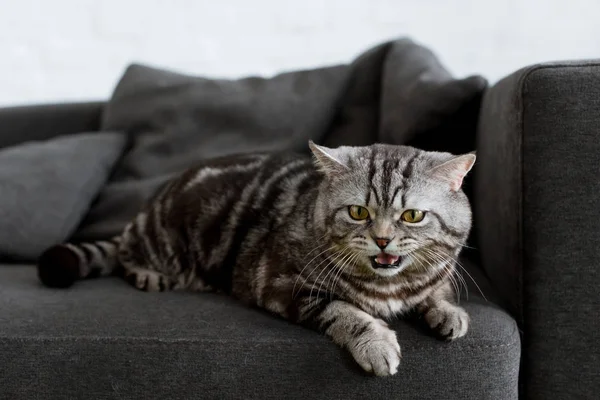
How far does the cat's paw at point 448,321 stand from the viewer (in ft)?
3.25

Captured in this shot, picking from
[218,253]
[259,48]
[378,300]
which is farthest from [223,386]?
[259,48]

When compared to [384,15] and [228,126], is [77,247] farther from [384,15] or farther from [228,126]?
[384,15]

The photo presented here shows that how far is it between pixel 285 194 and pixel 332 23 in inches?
39.3

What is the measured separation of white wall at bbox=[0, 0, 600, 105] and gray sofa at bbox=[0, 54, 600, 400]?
89cm

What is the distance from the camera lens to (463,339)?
99 cm

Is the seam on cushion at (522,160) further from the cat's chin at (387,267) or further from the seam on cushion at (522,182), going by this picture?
the cat's chin at (387,267)

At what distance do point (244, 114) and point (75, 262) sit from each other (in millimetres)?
717

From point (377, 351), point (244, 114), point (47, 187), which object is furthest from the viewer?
point (244, 114)

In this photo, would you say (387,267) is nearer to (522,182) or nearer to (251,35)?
(522,182)

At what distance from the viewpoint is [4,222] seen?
64.0 inches

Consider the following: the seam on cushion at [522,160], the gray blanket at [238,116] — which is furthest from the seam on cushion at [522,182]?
the gray blanket at [238,116]

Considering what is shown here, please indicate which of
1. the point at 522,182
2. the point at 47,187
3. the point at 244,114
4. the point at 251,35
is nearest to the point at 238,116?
the point at 244,114

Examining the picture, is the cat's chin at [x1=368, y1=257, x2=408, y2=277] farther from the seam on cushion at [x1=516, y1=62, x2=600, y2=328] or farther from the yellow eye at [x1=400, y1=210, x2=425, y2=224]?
the seam on cushion at [x1=516, y1=62, x2=600, y2=328]

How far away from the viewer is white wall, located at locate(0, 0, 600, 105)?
1947 millimetres
